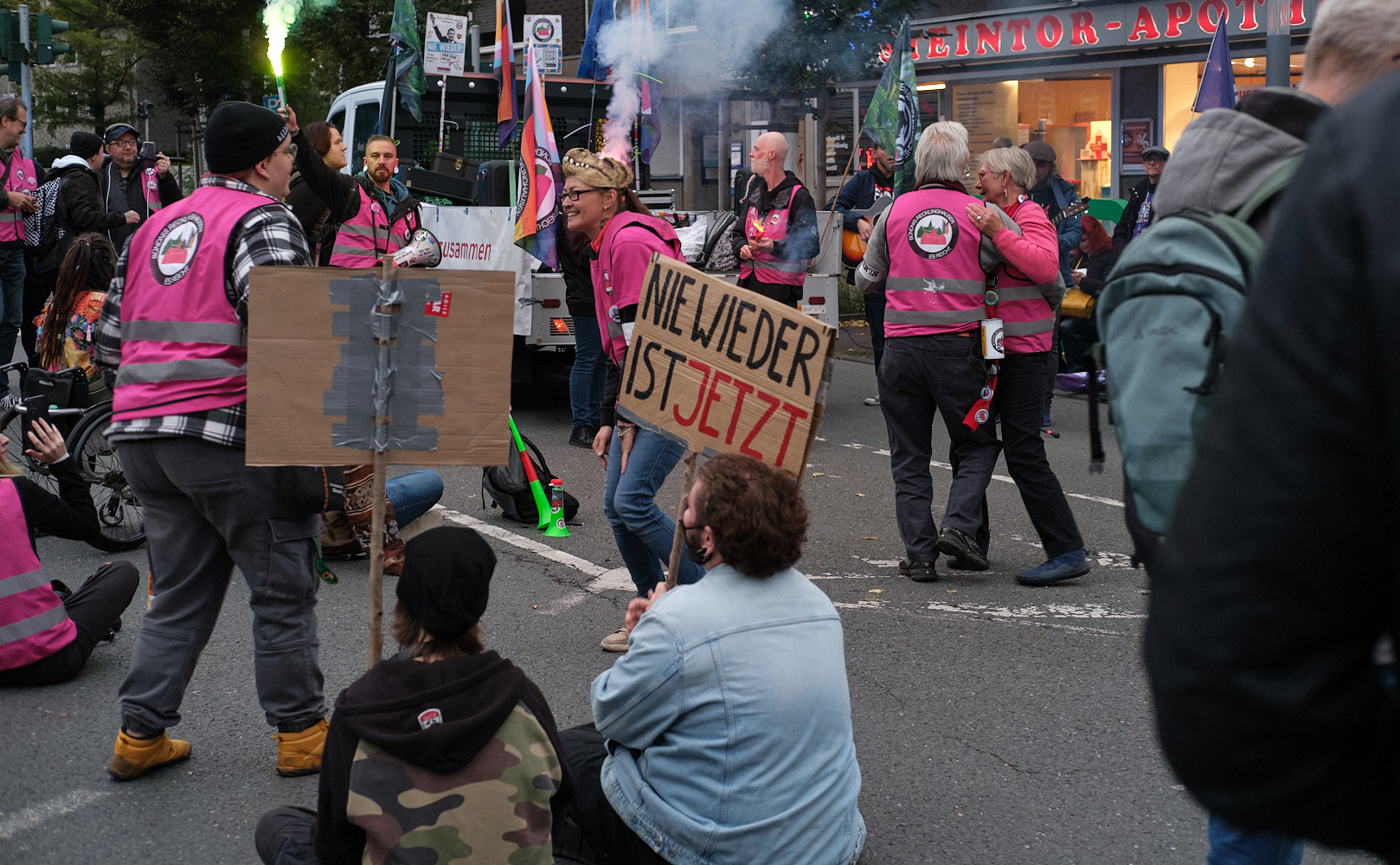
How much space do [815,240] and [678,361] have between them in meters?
6.43

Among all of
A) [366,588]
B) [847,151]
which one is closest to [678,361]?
[366,588]

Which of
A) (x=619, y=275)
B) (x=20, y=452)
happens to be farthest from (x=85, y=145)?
(x=619, y=275)

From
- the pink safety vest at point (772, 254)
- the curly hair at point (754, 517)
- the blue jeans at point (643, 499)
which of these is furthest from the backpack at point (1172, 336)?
the pink safety vest at point (772, 254)

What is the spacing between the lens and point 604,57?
1212cm

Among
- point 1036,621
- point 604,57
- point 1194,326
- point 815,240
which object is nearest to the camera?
point 1194,326

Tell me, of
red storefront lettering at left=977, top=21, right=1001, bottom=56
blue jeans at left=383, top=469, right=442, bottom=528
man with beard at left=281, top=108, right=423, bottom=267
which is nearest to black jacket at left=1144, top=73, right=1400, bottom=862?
blue jeans at left=383, top=469, right=442, bottom=528

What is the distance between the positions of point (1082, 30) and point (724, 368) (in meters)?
15.7

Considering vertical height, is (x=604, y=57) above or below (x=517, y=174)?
above

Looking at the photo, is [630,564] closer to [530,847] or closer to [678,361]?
[678,361]

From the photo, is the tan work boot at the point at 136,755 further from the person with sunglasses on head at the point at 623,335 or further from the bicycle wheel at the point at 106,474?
the bicycle wheel at the point at 106,474

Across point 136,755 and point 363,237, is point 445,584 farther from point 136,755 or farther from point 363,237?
point 363,237

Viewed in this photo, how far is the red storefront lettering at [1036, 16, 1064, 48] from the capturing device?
18.1 meters

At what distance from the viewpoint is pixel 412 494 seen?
20.1ft

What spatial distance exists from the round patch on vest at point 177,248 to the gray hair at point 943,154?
10.7ft
